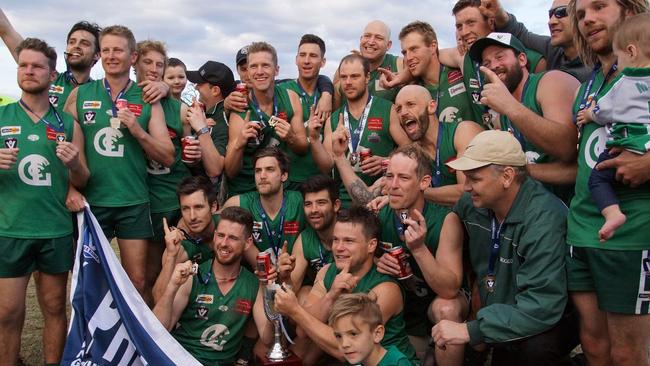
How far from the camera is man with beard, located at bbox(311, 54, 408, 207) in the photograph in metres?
6.62

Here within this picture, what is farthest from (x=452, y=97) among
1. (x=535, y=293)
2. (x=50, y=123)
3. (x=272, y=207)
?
(x=50, y=123)

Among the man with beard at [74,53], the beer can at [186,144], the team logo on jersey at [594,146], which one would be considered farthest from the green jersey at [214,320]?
the team logo on jersey at [594,146]

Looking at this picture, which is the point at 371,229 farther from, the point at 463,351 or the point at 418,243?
the point at 463,351

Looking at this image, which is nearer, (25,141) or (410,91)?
(25,141)

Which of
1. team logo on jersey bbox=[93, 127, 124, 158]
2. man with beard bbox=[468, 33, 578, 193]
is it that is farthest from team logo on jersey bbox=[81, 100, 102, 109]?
man with beard bbox=[468, 33, 578, 193]

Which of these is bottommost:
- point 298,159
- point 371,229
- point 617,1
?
point 371,229

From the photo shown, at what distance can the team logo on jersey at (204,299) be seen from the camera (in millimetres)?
5652

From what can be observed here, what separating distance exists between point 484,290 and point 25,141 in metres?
4.19

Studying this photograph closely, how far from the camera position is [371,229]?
5.25m

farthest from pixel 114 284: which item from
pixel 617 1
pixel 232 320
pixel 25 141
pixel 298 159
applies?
A: pixel 617 1

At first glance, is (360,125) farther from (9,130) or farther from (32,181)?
(9,130)

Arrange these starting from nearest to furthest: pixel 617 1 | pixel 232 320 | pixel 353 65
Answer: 1. pixel 617 1
2. pixel 232 320
3. pixel 353 65

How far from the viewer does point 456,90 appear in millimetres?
6566

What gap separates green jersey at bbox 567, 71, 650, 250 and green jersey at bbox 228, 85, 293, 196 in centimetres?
346
